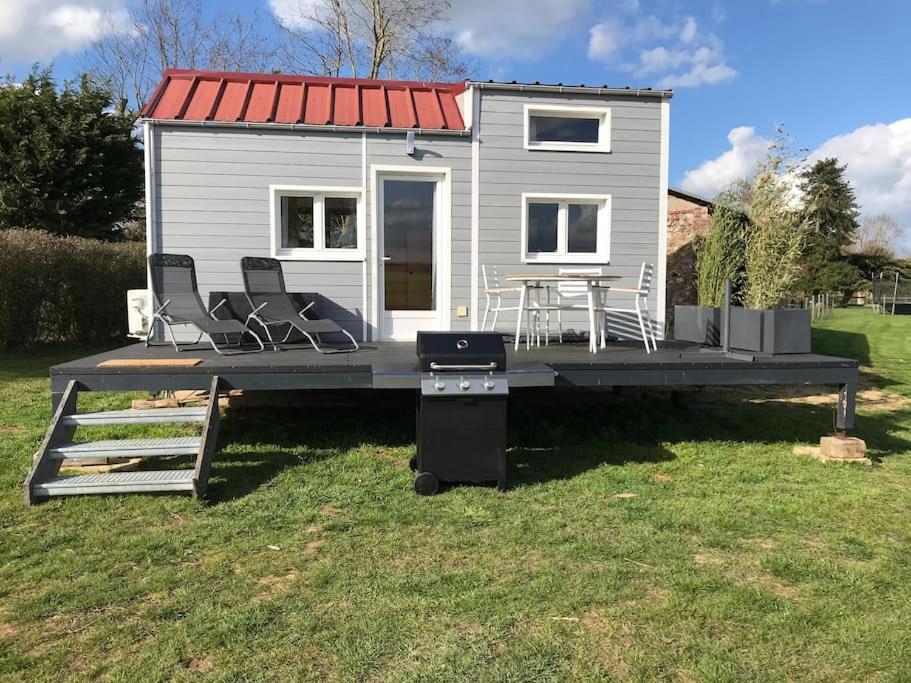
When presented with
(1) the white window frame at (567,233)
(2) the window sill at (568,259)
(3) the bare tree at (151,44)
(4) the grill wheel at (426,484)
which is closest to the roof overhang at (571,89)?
(1) the white window frame at (567,233)

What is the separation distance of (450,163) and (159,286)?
3.25 m

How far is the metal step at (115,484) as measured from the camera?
3676mm

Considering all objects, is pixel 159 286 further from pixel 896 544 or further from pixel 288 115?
pixel 896 544

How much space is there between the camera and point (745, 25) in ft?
36.4

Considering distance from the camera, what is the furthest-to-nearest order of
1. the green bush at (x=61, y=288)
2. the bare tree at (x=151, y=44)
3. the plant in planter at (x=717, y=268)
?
1. the bare tree at (x=151, y=44)
2. the green bush at (x=61, y=288)
3. the plant in planter at (x=717, y=268)

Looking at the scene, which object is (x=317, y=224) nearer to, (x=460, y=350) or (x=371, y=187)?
(x=371, y=187)

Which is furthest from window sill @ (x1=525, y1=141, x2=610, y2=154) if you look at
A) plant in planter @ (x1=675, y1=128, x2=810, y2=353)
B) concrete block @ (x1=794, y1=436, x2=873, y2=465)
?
concrete block @ (x1=794, y1=436, x2=873, y2=465)

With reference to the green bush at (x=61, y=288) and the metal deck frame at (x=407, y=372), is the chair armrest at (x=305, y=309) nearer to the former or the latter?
the metal deck frame at (x=407, y=372)

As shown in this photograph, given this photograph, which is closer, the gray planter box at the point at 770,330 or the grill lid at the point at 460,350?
the grill lid at the point at 460,350

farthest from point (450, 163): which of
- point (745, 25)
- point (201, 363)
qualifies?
point (745, 25)

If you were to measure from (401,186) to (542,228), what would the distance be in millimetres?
1654

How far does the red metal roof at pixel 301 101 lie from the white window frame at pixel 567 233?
1402 millimetres

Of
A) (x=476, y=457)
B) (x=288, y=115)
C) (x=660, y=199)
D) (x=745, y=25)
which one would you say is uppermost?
(x=745, y=25)

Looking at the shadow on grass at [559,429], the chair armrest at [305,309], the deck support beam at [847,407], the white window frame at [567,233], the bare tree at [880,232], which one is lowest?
the shadow on grass at [559,429]
